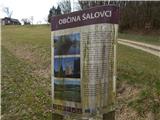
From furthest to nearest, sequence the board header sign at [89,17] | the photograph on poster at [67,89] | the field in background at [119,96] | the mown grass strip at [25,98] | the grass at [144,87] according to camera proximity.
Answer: the mown grass strip at [25,98]
the field in background at [119,96]
the grass at [144,87]
the photograph on poster at [67,89]
the board header sign at [89,17]

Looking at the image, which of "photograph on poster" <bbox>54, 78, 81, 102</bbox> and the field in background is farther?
the field in background

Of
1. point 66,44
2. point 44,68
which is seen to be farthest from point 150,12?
point 66,44

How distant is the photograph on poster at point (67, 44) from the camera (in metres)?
4.84

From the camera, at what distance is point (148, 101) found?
293 inches

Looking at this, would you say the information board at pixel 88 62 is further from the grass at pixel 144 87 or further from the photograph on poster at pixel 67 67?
the grass at pixel 144 87

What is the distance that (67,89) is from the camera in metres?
4.98

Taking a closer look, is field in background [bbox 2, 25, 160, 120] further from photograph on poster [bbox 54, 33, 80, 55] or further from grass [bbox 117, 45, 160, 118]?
photograph on poster [bbox 54, 33, 80, 55]

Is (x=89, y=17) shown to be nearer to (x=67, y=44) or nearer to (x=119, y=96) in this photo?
(x=67, y=44)

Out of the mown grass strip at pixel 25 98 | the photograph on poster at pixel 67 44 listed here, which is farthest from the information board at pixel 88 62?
the mown grass strip at pixel 25 98

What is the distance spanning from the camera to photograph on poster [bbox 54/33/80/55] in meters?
4.84

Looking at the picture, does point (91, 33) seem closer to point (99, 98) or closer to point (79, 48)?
point (79, 48)

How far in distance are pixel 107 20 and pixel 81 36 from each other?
50 centimetres

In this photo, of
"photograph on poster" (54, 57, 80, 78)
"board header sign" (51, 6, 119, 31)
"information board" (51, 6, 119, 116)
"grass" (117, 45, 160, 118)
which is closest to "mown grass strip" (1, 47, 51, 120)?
"grass" (117, 45, 160, 118)

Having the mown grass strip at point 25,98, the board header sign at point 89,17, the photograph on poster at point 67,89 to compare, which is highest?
the board header sign at point 89,17
